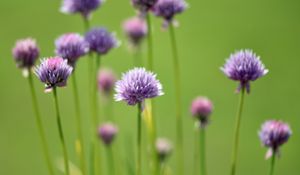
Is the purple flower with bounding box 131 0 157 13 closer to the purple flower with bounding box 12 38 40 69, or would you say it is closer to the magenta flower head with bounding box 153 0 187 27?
the magenta flower head with bounding box 153 0 187 27

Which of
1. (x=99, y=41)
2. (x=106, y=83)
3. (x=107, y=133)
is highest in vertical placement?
(x=99, y=41)

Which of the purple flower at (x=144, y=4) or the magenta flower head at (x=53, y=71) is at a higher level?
the purple flower at (x=144, y=4)

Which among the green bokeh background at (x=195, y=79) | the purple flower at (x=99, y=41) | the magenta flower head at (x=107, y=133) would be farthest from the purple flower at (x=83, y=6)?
the green bokeh background at (x=195, y=79)

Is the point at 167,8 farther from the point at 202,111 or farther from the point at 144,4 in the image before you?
the point at 202,111

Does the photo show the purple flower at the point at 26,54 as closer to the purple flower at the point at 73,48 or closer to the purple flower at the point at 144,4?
the purple flower at the point at 73,48

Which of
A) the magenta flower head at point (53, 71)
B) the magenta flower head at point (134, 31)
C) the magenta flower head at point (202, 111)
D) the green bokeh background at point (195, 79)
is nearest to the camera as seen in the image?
the magenta flower head at point (53, 71)

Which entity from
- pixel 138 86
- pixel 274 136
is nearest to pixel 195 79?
pixel 274 136

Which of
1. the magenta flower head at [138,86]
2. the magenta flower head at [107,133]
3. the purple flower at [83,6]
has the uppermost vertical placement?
the purple flower at [83,6]

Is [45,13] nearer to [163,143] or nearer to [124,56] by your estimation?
[124,56]
